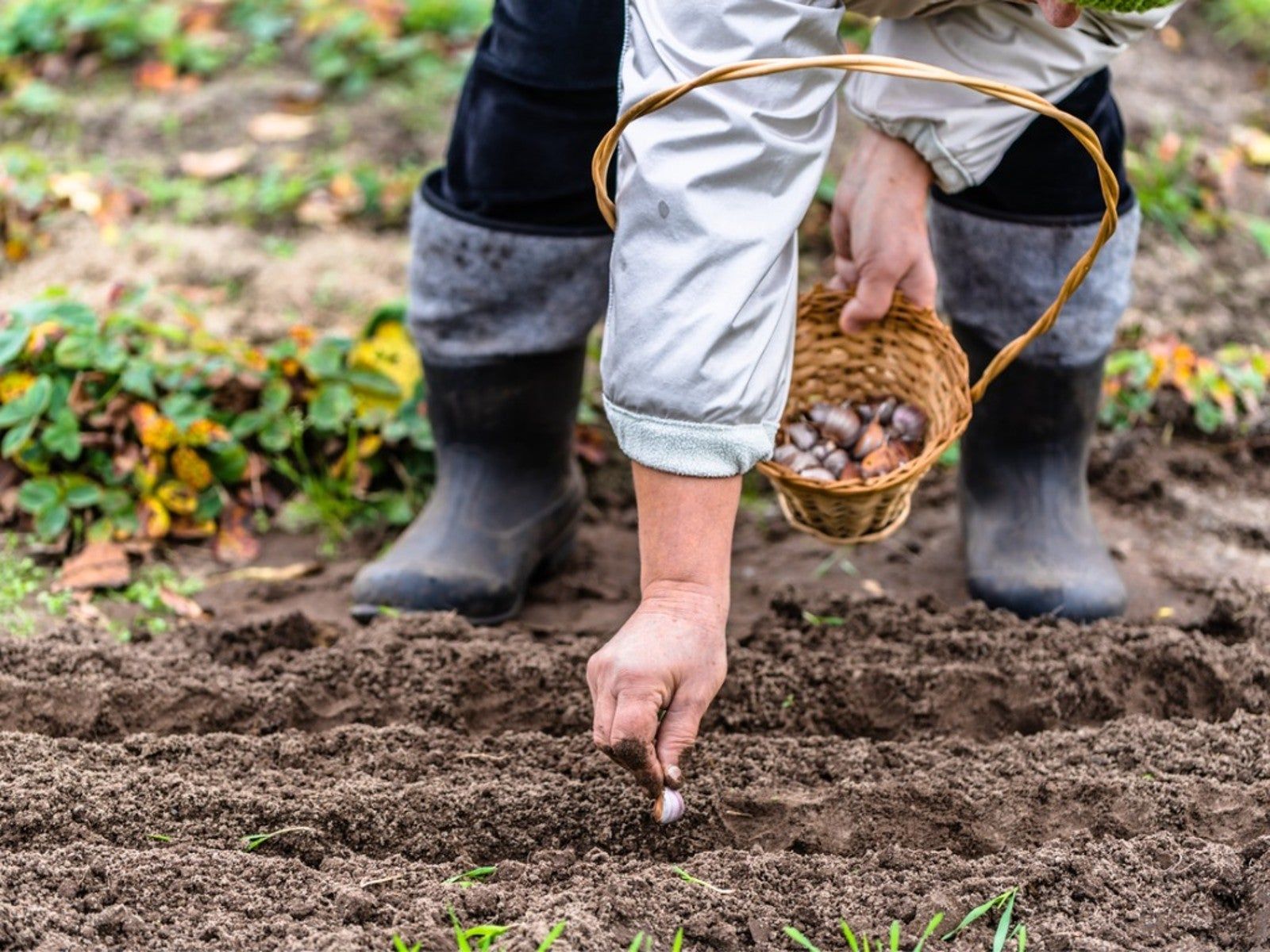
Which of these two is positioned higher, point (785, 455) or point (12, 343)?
point (785, 455)

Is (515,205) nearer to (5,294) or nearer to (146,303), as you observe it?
(146,303)

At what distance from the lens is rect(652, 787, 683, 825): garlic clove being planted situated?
1692 millimetres

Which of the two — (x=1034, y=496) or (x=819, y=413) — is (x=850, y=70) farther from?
(x=1034, y=496)

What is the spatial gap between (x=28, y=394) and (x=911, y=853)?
1.74 meters

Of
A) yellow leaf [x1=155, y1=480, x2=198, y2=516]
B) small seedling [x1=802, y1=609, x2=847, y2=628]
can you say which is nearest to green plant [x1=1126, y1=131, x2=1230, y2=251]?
small seedling [x1=802, y1=609, x2=847, y2=628]

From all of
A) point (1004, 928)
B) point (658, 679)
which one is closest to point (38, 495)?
point (658, 679)

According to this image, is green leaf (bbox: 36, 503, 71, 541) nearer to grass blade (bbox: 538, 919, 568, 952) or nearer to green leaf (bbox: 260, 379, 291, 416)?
green leaf (bbox: 260, 379, 291, 416)

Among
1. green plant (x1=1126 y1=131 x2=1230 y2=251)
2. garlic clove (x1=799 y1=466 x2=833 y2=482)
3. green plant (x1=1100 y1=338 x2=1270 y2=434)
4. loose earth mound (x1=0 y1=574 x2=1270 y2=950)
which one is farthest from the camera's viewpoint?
green plant (x1=1126 y1=131 x2=1230 y2=251)

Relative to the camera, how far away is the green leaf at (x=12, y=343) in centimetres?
257

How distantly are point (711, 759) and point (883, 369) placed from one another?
2.17ft

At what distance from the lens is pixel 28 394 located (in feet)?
8.40

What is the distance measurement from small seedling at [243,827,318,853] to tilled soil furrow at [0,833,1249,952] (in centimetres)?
3

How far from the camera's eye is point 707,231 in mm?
1521

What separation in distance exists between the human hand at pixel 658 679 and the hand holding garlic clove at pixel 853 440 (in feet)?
1.49
